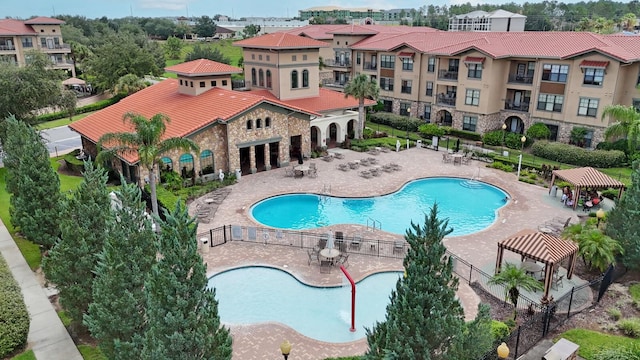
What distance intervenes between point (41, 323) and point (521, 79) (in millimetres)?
44629

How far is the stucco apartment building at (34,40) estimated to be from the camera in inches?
2808

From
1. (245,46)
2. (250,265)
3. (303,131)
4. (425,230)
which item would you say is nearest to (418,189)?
(303,131)

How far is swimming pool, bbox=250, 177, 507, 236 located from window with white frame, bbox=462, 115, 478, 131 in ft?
48.6

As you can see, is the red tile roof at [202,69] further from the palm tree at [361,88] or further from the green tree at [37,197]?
the green tree at [37,197]

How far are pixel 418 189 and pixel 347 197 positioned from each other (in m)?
6.19

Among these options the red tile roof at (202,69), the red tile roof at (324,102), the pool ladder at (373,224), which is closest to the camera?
the pool ladder at (373,224)

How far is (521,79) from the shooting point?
153 ft

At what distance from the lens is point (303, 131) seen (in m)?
39.4

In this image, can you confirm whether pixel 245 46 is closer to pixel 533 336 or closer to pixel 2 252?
pixel 2 252

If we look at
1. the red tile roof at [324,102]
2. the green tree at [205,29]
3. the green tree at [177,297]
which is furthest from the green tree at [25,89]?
the green tree at [205,29]

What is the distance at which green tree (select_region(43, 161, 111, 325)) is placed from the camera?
1594 cm

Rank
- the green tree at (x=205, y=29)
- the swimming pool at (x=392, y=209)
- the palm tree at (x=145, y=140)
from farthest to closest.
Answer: the green tree at (x=205, y=29) < the swimming pool at (x=392, y=209) < the palm tree at (x=145, y=140)

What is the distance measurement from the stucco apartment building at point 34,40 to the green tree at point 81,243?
214 feet

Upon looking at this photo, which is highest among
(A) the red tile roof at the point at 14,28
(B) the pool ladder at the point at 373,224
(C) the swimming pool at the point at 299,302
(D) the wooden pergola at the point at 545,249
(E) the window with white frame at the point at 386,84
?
(A) the red tile roof at the point at 14,28
